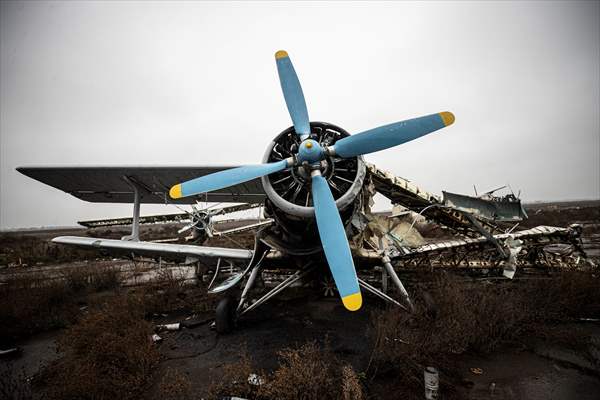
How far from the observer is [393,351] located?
3631mm

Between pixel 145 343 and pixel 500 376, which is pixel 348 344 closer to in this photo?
pixel 500 376

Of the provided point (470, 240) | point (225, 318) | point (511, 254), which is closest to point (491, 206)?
point (511, 254)

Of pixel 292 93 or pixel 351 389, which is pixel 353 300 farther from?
pixel 292 93

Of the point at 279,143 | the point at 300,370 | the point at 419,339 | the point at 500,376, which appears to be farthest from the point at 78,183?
the point at 500,376

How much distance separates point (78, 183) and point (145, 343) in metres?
4.71

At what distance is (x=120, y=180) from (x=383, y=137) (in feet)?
21.8

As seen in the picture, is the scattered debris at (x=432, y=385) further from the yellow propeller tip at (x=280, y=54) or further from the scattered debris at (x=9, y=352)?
the scattered debris at (x=9, y=352)

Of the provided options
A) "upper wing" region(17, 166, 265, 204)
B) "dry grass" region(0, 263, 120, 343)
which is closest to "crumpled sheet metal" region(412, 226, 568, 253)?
"upper wing" region(17, 166, 265, 204)

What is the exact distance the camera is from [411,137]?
12.3ft

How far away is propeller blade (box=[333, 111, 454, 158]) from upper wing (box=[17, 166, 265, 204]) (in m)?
3.09

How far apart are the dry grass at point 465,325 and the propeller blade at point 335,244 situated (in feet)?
4.38

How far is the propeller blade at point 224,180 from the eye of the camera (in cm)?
386

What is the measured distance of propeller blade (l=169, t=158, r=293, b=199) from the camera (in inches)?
152

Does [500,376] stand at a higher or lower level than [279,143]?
lower
